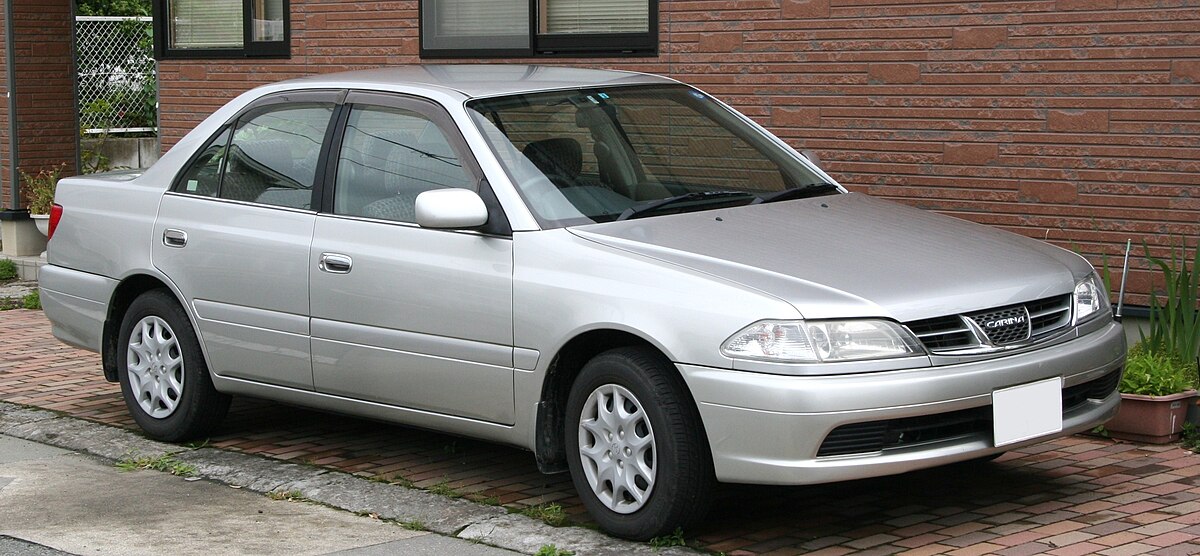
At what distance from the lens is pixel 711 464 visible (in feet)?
17.0

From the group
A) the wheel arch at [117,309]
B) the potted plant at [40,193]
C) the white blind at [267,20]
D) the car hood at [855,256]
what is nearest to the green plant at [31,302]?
the potted plant at [40,193]

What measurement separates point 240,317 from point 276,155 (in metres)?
0.70

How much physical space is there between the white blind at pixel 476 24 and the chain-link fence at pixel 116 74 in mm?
6991

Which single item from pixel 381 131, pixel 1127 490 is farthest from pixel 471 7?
pixel 1127 490

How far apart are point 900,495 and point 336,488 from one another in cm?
215

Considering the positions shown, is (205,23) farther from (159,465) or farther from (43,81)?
(159,465)

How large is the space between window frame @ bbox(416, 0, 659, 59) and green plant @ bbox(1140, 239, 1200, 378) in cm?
339

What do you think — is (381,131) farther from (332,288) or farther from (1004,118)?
(1004,118)

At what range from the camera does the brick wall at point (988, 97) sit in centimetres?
735

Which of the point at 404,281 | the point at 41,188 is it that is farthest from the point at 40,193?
the point at 404,281

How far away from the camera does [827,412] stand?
489cm

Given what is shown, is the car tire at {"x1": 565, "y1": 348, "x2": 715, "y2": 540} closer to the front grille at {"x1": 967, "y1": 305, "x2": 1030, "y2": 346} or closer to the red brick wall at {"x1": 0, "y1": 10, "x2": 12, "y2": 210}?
the front grille at {"x1": 967, "y1": 305, "x2": 1030, "y2": 346}

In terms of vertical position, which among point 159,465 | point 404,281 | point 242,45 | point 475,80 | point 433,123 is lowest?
point 159,465

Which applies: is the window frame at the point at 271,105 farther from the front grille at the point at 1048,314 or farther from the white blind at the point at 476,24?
the white blind at the point at 476,24
